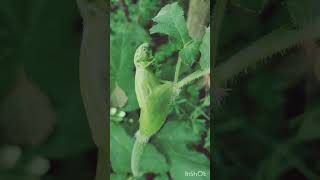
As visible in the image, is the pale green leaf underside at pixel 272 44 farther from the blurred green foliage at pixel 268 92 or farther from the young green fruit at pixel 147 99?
the young green fruit at pixel 147 99

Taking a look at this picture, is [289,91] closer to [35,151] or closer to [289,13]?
[289,13]

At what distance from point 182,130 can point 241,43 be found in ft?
0.75

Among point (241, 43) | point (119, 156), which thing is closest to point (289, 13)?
point (241, 43)

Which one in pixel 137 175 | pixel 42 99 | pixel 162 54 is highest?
pixel 162 54

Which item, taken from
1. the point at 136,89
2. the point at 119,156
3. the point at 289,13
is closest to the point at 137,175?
the point at 119,156

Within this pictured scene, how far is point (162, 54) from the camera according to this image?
92 cm

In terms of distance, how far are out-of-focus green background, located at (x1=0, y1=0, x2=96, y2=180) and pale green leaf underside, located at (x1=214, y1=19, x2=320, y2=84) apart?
0.36m

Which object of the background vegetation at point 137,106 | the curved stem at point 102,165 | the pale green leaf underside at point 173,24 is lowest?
the curved stem at point 102,165

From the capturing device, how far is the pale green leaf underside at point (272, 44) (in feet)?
3.14

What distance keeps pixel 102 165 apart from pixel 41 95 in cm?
20

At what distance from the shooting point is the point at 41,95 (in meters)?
0.96

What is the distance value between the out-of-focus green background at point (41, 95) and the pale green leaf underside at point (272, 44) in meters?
0.36

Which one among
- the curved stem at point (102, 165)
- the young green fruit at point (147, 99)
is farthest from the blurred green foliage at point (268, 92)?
the curved stem at point (102, 165)

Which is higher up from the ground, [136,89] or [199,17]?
[199,17]
